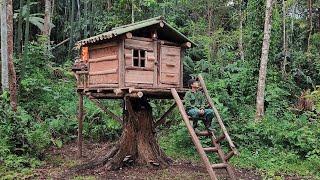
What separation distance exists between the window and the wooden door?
64cm

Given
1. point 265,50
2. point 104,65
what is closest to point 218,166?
point 104,65

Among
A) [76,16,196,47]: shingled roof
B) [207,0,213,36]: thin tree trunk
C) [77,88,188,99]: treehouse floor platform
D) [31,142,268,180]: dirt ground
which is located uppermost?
[207,0,213,36]: thin tree trunk

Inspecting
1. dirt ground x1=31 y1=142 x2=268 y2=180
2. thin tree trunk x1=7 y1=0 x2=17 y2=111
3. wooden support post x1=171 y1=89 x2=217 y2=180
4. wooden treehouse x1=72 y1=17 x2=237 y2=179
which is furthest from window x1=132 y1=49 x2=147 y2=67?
thin tree trunk x1=7 y1=0 x2=17 y2=111

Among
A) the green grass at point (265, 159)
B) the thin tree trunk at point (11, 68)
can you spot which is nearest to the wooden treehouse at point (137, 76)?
the green grass at point (265, 159)

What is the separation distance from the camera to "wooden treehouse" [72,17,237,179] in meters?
11.1

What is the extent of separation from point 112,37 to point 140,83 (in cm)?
158

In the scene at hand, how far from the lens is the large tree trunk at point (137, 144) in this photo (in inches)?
486

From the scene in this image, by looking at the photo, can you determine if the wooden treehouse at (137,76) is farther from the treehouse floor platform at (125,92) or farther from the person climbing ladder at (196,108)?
the person climbing ladder at (196,108)

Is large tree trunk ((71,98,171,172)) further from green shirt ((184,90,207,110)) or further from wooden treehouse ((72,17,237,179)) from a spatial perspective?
green shirt ((184,90,207,110))

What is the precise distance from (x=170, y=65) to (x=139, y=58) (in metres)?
1.21

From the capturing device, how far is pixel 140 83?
11.4 meters

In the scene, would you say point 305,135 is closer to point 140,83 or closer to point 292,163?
point 292,163

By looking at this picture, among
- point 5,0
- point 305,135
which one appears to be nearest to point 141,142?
point 305,135

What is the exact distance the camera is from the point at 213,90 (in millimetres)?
18781
